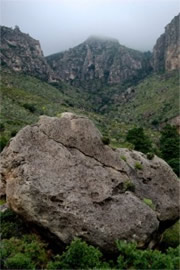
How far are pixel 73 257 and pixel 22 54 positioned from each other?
174847 mm

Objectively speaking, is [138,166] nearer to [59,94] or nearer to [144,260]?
[144,260]

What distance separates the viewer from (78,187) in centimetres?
1512

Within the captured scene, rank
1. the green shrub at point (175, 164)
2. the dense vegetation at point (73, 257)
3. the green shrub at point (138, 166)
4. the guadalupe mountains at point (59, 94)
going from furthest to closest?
the guadalupe mountains at point (59, 94) < the green shrub at point (175, 164) < the green shrub at point (138, 166) < the dense vegetation at point (73, 257)

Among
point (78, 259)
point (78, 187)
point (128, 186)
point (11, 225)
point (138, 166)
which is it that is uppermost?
point (138, 166)

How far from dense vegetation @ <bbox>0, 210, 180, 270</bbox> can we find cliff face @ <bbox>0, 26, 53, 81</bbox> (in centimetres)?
14524

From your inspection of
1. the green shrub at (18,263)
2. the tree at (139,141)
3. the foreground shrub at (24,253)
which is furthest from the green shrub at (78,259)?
the tree at (139,141)

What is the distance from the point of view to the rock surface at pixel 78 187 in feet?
45.9

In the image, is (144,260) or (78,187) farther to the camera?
(78,187)

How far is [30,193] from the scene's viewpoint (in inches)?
553

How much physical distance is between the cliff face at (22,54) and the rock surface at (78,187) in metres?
141

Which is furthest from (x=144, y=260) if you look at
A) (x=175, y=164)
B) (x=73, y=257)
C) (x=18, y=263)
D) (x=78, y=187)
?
(x=175, y=164)

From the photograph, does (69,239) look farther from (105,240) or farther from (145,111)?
(145,111)

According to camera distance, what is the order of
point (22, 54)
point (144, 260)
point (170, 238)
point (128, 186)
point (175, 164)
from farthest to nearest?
point (22, 54) < point (175, 164) < point (170, 238) < point (128, 186) < point (144, 260)

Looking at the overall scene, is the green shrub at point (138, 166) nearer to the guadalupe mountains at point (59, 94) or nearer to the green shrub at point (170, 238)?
the green shrub at point (170, 238)
